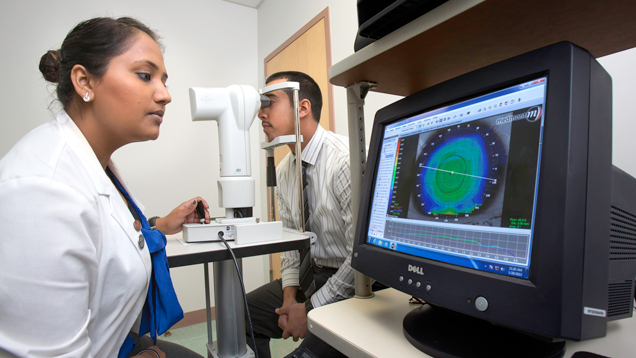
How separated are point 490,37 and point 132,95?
778mm

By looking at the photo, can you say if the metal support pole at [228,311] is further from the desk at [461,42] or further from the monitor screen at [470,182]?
the monitor screen at [470,182]

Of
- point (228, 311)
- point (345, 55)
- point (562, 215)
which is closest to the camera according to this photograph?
point (562, 215)

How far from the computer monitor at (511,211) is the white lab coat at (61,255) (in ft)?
1.60

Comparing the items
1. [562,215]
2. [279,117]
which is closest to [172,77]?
[279,117]

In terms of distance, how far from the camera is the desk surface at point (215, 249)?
2.78ft

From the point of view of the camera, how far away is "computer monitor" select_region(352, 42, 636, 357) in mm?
352

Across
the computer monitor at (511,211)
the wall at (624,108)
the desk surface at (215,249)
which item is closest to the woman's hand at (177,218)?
the desk surface at (215,249)

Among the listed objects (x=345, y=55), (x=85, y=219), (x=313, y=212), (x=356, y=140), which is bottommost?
(x=313, y=212)

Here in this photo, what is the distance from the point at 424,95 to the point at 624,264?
377mm

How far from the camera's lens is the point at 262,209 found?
292cm

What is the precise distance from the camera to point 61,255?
21.0 inches

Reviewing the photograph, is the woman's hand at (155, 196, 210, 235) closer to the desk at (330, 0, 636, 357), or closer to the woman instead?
the woman

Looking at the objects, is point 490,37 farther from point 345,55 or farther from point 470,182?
point 345,55


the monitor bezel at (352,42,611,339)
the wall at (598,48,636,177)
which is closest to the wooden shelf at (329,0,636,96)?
the monitor bezel at (352,42,611,339)
